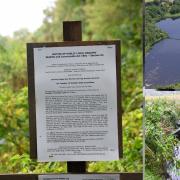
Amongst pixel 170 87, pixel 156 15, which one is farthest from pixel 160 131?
pixel 156 15

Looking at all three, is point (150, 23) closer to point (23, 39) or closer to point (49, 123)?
point (49, 123)

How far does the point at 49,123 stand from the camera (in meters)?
3.48

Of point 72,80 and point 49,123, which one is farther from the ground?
point 72,80

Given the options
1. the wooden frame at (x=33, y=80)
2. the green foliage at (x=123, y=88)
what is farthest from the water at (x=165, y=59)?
the green foliage at (x=123, y=88)

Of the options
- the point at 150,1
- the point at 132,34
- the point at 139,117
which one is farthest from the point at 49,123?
the point at 132,34

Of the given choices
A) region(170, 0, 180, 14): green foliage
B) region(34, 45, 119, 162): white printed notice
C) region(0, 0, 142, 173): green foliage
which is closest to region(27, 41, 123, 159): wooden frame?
region(34, 45, 119, 162): white printed notice

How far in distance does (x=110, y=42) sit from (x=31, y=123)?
77 centimetres

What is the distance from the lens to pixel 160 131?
3205mm

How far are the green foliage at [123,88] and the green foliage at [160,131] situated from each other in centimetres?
126

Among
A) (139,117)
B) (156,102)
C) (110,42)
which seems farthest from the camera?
(139,117)

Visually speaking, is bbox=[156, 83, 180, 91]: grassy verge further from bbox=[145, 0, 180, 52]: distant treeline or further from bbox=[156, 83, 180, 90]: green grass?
bbox=[145, 0, 180, 52]: distant treeline

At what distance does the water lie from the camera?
317 cm

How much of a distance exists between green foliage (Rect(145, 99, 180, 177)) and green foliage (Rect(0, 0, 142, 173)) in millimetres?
1262

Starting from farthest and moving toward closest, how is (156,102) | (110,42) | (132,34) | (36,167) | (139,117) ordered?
(132,34), (139,117), (36,167), (110,42), (156,102)
